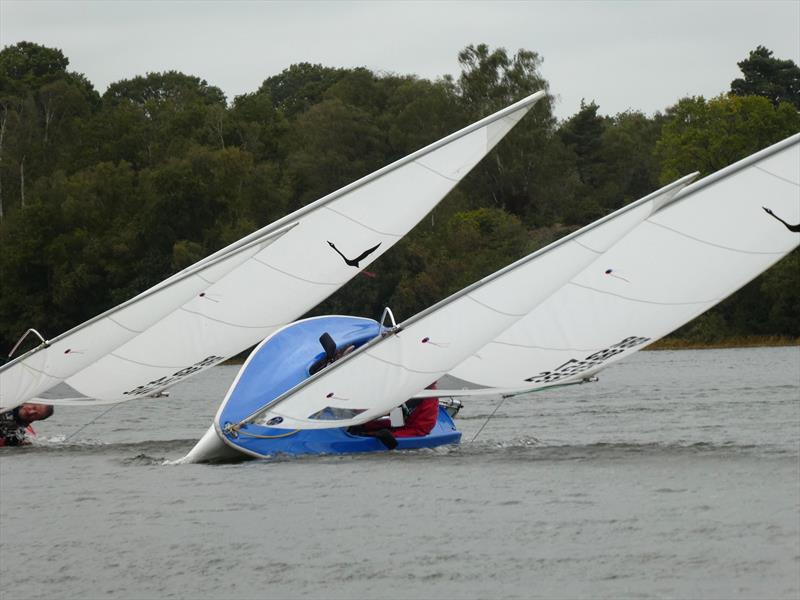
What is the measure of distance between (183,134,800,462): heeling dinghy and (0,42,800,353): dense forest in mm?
42352

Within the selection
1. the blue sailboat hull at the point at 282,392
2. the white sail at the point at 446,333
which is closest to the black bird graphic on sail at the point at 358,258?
the blue sailboat hull at the point at 282,392

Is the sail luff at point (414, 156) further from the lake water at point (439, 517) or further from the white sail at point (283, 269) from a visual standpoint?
the lake water at point (439, 517)

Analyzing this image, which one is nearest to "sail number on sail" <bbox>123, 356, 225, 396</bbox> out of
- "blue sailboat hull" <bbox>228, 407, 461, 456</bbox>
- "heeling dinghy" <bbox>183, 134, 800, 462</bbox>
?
"heeling dinghy" <bbox>183, 134, 800, 462</bbox>

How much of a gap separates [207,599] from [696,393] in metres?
20.1

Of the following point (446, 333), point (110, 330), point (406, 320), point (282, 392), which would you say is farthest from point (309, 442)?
point (110, 330)

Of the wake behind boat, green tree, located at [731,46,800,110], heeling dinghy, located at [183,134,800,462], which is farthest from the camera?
green tree, located at [731,46,800,110]

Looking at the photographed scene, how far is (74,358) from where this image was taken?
78.8ft

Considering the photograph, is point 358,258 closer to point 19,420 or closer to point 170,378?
point 170,378

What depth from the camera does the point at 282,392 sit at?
21453mm

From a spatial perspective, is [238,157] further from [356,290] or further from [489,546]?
[489,546]

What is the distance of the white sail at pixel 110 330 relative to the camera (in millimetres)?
23953

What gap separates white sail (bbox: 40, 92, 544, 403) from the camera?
77.8 feet

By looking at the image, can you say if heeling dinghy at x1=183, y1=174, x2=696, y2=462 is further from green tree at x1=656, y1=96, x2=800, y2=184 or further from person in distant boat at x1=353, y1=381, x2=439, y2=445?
green tree at x1=656, y1=96, x2=800, y2=184

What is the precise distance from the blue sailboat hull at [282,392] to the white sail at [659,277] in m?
2.14
